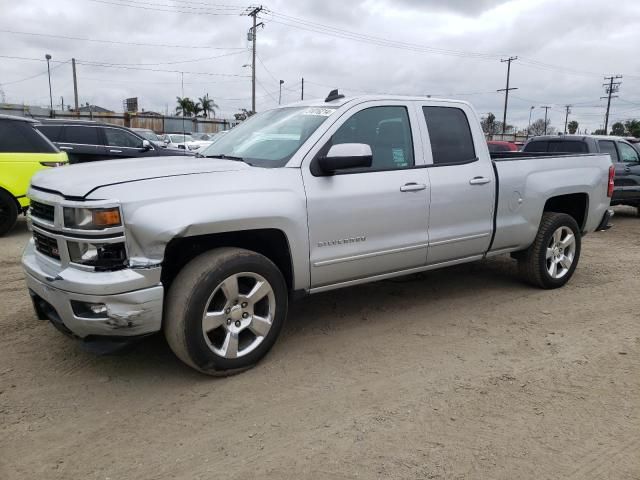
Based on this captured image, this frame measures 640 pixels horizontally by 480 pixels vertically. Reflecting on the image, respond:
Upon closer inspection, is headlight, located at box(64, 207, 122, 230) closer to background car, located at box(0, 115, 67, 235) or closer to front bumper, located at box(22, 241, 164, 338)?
front bumper, located at box(22, 241, 164, 338)

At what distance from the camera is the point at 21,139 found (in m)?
7.76

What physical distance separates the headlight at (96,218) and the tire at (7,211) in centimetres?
551

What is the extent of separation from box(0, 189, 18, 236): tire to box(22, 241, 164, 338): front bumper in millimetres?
5194

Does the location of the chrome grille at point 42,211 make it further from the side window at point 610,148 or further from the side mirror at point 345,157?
the side window at point 610,148

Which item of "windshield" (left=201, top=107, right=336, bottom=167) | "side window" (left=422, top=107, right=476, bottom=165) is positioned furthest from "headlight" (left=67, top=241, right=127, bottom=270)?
"side window" (left=422, top=107, right=476, bottom=165)

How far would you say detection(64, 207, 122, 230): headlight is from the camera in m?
2.96

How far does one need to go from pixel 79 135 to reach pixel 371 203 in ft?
31.3

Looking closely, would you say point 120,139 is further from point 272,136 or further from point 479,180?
point 479,180

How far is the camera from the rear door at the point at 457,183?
447 cm

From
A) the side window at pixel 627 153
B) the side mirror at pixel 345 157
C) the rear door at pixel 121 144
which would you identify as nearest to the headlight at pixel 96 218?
the side mirror at pixel 345 157

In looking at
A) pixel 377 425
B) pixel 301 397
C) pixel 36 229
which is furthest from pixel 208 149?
pixel 377 425

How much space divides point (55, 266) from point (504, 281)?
457 cm

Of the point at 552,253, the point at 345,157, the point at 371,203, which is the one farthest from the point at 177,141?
the point at 345,157

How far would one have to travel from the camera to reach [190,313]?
3205mm
